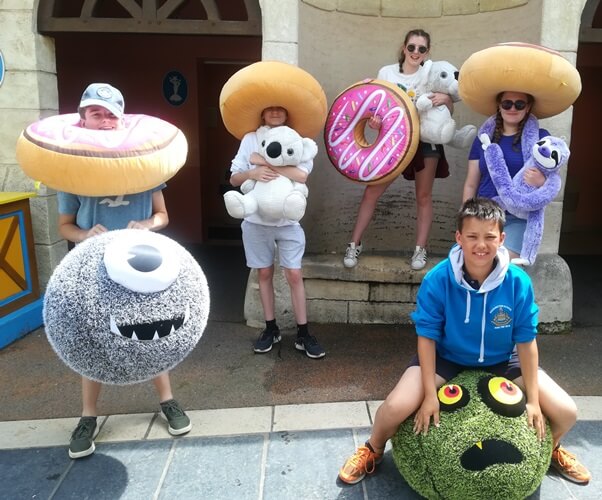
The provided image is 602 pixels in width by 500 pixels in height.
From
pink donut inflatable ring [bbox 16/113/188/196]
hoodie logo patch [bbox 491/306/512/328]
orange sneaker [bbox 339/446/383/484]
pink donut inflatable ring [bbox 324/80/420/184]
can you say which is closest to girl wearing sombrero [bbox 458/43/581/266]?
pink donut inflatable ring [bbox 324/80/420/184]

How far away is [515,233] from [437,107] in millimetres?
1121

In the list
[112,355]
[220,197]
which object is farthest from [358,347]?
[220,197]

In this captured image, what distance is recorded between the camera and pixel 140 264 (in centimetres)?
227

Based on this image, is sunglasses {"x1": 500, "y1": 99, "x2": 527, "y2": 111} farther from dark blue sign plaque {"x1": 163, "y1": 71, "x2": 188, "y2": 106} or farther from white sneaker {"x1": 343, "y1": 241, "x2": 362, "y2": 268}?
dark blue sign plaque {"x1": 163, "y1": 71, "x2": 188, "y2": 106}

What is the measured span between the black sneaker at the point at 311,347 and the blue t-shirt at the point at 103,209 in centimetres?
166

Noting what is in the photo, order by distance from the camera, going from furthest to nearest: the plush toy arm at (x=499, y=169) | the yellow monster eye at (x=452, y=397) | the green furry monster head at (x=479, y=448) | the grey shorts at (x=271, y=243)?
the grey shorts at (x=271, y=243) → the plush toy arm at (x=499, y=169) → the yellow monster eye at (x=452, y=397) → the green furry monster head at (x=479, y=448)

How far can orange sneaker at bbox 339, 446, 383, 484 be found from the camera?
259cm

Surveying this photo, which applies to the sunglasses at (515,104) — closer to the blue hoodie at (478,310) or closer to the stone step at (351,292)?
the blue hoodie at (478,310)

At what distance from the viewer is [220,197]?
26.1ft

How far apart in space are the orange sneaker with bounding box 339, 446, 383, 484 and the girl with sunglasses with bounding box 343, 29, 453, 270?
6.69ft

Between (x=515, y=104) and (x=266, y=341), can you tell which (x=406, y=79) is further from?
(x=266, y=341)

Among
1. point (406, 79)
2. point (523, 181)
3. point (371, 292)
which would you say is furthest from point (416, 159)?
point (371, 292)

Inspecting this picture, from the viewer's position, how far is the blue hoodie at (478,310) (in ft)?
7.77

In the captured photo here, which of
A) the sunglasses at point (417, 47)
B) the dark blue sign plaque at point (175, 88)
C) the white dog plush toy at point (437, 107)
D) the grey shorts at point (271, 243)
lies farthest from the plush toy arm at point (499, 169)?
the dark blue sign plaque at point (175, 88)
